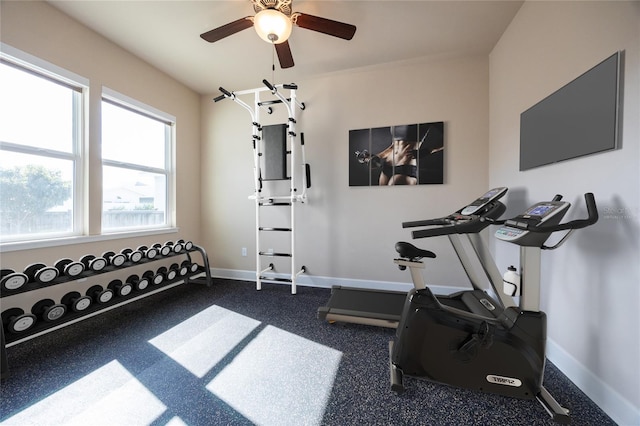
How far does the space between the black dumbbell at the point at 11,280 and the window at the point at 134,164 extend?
0.86 m

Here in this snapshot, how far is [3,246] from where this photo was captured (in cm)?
188

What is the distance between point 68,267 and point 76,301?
1.00 ft

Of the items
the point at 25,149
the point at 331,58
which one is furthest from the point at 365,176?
the point at 25,149

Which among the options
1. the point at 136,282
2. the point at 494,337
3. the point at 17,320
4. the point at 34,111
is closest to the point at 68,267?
the point at 17,320

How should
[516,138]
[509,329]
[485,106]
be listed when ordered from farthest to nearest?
[485,106] → [516,138] → [509,329]

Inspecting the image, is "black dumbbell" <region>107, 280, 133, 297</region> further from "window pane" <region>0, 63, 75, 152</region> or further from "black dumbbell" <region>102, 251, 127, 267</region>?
"window pane" <region>0, 63, 75, 152</region>

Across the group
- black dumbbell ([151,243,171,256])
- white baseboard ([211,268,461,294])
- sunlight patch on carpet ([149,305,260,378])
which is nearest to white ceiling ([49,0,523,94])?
black dumbbell ([151,243,171,256])

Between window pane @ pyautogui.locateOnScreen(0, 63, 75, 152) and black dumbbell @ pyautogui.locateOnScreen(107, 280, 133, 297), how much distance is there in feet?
4.56

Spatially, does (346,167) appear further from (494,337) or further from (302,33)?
(494,337)

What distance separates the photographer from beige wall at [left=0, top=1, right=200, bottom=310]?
1.99 m

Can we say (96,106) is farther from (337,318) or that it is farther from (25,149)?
(337,318)

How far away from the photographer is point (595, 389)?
1.36 m

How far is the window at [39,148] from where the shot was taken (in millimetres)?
1963

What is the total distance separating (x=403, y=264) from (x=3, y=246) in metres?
3.03
